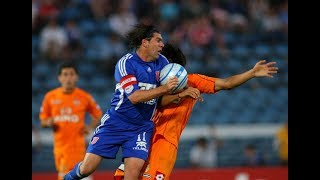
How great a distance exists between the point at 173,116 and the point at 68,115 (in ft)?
10.9

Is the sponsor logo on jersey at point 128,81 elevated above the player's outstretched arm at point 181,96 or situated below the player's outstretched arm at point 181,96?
above

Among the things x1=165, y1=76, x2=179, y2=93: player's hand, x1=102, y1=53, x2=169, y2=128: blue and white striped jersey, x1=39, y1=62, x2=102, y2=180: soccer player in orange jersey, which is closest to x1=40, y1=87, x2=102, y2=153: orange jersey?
x1=39, y1=62, x2=102, y2=180: soccer player in orange jersey

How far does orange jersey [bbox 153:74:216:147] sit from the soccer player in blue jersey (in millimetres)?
110

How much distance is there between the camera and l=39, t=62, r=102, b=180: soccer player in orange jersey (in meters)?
10.1

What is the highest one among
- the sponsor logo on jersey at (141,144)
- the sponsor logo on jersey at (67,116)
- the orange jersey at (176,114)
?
the sponsor logo on jersey at (67,116)

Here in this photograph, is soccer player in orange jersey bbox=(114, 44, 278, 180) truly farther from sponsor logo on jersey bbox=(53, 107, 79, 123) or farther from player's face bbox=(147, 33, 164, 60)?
sponsor logo on jersey bbox=(53, 107, 79, 123)

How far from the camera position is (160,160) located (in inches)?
284

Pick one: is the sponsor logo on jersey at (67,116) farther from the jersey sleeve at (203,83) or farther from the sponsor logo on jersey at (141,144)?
the jersey sleeve at (203,83)

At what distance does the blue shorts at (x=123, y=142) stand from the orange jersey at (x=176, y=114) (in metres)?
0.14

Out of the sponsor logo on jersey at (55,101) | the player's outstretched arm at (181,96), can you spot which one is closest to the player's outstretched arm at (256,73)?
the player's outstretched arm at (181,96)

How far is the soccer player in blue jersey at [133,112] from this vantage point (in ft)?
23.7
